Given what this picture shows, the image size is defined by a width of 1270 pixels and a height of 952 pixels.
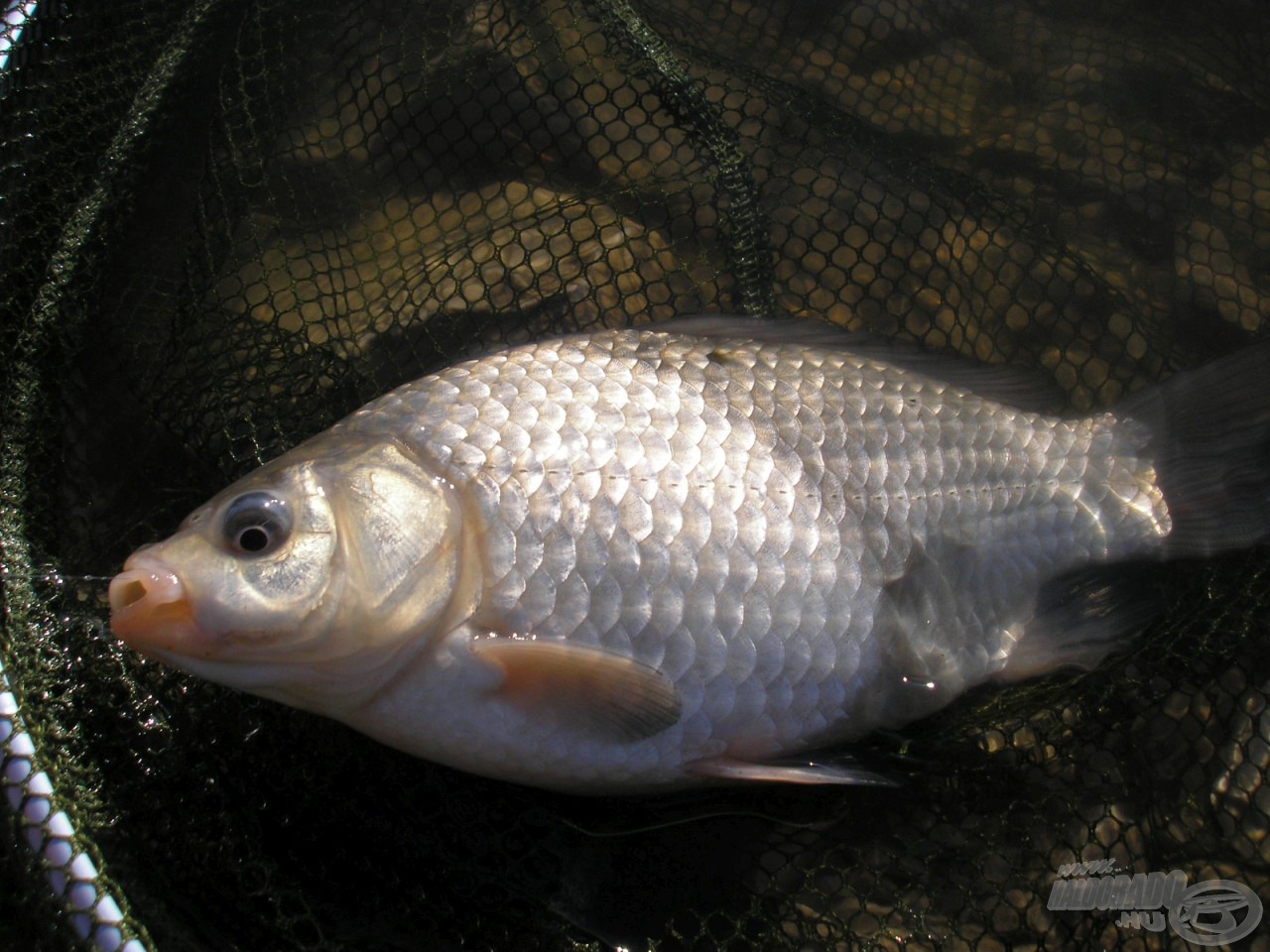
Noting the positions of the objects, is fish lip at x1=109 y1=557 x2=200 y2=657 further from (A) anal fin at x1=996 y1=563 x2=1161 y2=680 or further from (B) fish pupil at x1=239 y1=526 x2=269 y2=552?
(A) anal fin at x1=996 y1=563 x2=1161 y2=680

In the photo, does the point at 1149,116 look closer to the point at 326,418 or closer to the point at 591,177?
the point at 591,177

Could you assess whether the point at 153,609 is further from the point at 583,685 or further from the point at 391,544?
the point at 583,685

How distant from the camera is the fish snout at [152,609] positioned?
4.35 feet

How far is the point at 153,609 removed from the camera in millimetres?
1328

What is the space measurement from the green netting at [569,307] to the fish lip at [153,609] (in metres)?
0.30

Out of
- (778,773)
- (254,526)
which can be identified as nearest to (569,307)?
(254,526)

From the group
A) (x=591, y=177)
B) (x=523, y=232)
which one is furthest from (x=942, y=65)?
(x=523, y=232)

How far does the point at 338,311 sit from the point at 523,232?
520mm

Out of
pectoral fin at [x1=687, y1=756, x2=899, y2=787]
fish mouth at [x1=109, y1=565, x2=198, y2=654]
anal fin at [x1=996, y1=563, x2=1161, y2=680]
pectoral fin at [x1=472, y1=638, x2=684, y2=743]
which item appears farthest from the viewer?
anal fin at [x1=996, y1=563, x2=1161, y2=680]

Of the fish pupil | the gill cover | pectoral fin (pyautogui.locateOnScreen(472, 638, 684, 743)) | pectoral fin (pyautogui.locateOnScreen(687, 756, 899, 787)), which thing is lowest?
pectoral fin (pyautogui.locateOnScreen(687, 756, 899, 787))

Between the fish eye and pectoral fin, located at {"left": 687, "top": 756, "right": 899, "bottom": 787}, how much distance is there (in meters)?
0.78

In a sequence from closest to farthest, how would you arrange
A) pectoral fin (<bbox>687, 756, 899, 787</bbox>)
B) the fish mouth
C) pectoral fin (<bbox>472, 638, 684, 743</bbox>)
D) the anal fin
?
1. the fish mouth
2. pectoral fin (<bbox>472, 638, 684, 743</bbox>)
3. pectoral fin (<bbox>687, 756, 899, 787</bbox>)
4. the anal fin

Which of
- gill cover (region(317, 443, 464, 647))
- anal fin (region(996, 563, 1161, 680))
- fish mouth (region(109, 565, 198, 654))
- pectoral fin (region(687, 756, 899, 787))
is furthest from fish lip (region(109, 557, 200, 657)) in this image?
anal fin (region(996, 563, 1161, 680))

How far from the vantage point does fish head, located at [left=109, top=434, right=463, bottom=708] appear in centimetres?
134
